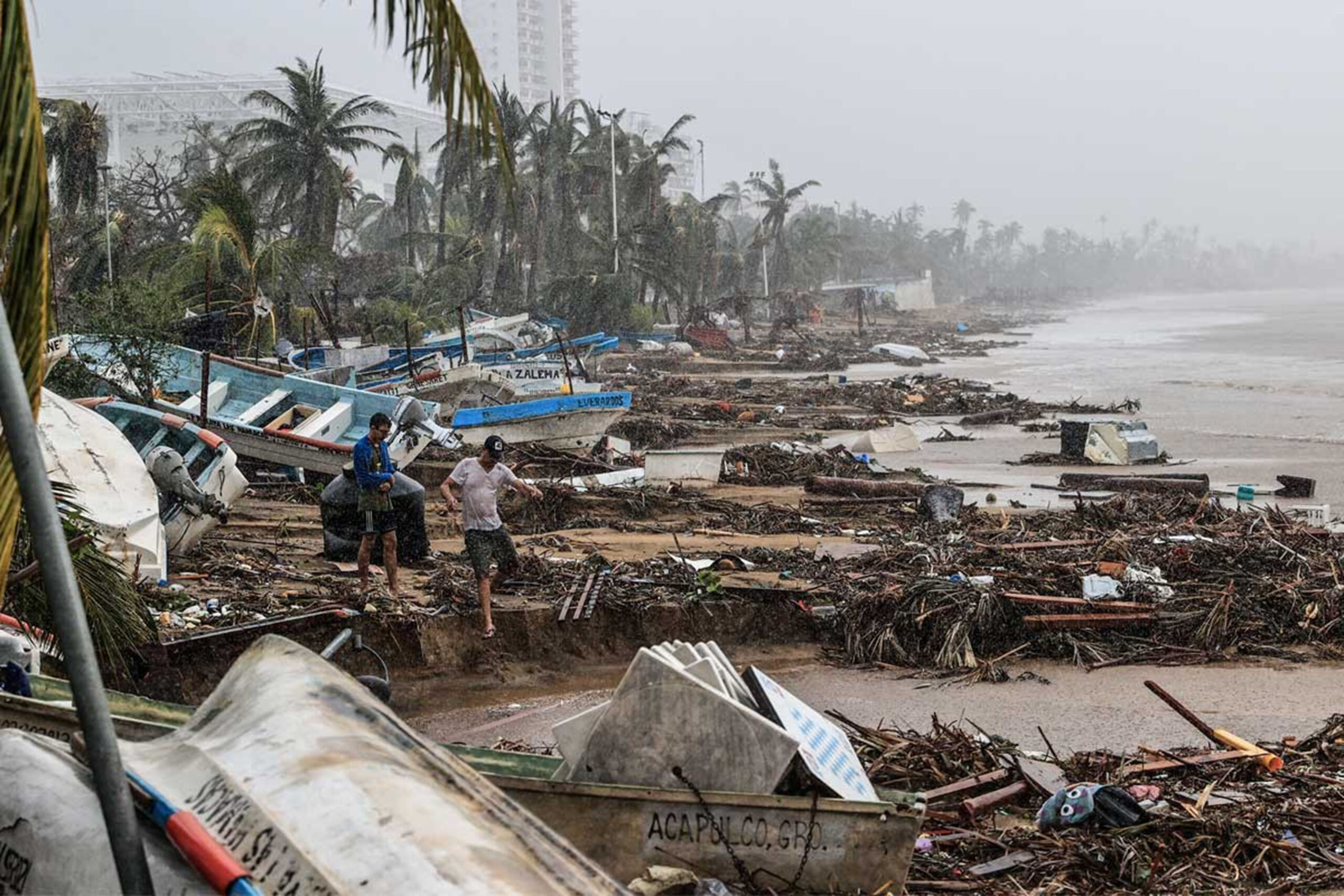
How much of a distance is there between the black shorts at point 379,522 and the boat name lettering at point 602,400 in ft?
32.3

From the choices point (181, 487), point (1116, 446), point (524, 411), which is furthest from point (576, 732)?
point (1116, 446)

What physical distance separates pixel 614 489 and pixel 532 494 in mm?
5820

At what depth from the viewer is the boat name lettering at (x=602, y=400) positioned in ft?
66.8

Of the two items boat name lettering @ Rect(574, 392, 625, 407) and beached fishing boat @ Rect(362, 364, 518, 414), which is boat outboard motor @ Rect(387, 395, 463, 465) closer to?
boat name lettering @ Rect(574, 392, 625, 407)

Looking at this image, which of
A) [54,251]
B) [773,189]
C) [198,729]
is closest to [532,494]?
[198,729]

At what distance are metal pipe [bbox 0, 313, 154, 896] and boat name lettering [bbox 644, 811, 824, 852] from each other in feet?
8.96

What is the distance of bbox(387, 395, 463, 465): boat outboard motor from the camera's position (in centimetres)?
1614

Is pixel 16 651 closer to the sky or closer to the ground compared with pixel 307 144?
closer to the ground

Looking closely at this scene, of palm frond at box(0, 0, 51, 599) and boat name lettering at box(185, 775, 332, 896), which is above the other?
palm frond at box(0, 0, 51, 599)

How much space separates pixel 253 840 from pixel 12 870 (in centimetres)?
69

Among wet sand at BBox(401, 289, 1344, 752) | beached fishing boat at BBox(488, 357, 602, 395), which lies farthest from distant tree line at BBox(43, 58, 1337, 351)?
wet sand at BBox(401, 289, 1344, 752)

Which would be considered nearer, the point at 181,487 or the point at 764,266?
the point at 181,487

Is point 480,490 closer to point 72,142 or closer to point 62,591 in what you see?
point 62,591

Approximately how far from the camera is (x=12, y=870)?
3.53 metres
